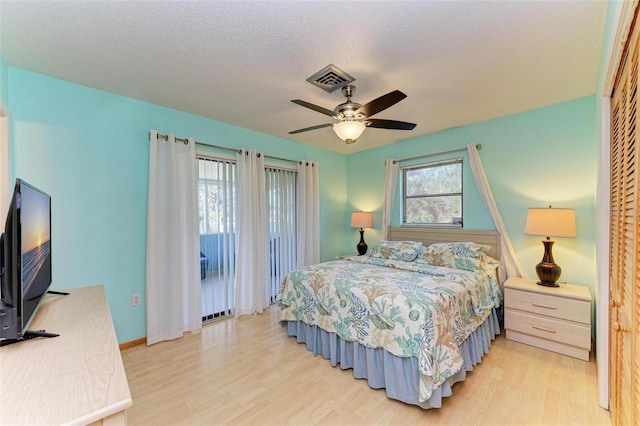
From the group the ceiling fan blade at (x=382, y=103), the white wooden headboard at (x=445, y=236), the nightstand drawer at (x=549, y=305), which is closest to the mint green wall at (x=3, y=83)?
the ceiling fan blade at (x=382, y=103)

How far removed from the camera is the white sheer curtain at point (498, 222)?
314cm

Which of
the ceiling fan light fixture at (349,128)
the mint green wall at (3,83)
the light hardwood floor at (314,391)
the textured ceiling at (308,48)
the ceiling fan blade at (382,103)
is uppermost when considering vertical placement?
the textured ceiling at (308,48)

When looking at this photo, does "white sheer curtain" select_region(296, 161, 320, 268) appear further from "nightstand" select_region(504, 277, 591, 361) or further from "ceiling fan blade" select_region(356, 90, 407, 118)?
"nightstand" select_region(504, 277, 591, 361)

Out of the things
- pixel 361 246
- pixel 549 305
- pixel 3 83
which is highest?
pixel 3 83

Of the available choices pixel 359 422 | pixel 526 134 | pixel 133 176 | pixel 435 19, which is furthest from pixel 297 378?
pixel 526 134

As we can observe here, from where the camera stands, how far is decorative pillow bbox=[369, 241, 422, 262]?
3.51 meters

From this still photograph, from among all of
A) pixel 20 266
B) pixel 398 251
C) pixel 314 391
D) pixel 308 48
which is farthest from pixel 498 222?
pixel 20 266

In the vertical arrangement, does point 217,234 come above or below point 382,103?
below

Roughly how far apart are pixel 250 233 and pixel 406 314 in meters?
2.31

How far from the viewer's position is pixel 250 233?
3615 millimetres

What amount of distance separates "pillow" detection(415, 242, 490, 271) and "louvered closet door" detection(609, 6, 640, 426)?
1322 mm

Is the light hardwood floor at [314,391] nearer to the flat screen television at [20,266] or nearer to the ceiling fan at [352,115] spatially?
the flat screen television at [20,266]

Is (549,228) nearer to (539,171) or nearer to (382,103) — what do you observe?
(539,171)

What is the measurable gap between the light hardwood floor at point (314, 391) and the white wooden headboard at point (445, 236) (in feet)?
3.83
